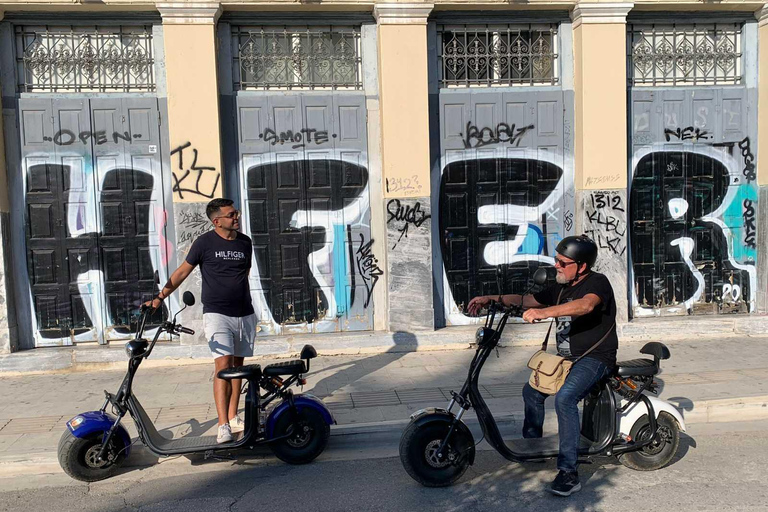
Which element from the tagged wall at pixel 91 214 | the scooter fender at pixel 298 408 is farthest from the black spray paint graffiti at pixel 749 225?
the tagged wall at pixel 91 214

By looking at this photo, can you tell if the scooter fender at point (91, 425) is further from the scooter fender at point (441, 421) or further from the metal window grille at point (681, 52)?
the metal window grille at point (681, 52)

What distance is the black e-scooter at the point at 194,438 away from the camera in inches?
194

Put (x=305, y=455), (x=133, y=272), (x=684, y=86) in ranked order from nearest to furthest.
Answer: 1. (x=305, y=455)
2. (x=133, y=272)
3. (x=684, y=86)

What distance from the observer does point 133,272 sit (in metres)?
8.43

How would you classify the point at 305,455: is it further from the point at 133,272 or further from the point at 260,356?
the point at 133,272

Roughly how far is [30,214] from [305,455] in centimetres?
523

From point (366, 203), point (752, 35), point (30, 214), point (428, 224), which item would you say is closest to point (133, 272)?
point (30, 214)

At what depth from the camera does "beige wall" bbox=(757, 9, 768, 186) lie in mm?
9000

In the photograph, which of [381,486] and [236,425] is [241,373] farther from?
[381,486]

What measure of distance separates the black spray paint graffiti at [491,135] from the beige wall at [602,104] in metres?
0.83

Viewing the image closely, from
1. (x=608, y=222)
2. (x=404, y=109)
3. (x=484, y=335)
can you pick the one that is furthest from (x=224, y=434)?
(x=608, y=222)

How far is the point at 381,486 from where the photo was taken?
189 inches

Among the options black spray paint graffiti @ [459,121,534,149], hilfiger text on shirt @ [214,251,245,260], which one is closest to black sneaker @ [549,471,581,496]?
hilfiger text on shirt @ [214,251,245,260]

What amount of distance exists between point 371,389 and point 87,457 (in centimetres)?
290
